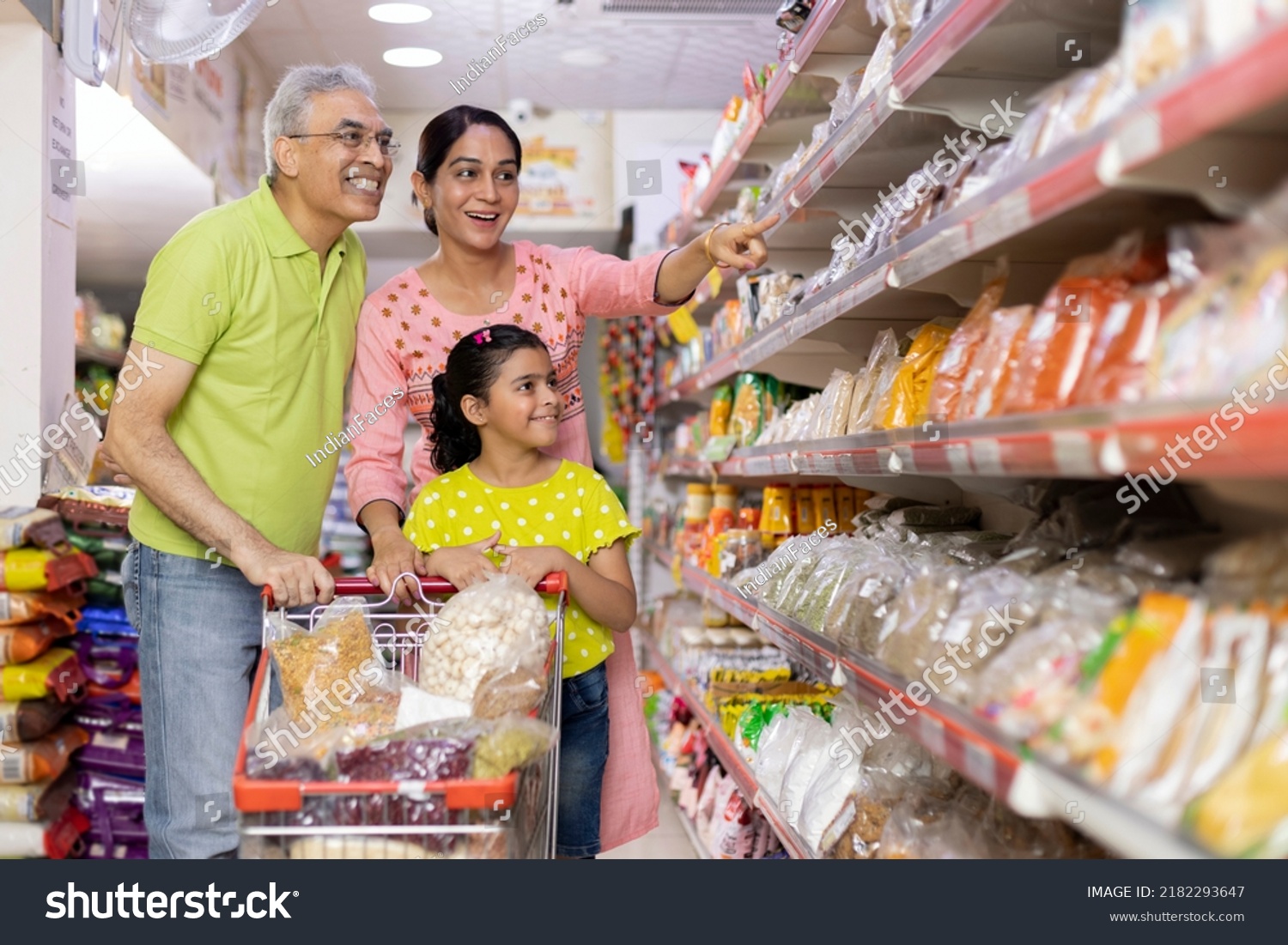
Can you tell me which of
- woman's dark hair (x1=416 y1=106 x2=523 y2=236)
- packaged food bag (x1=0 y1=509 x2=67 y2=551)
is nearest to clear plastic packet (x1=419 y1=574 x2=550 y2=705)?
woman's dark hair (x1=416 y1=106 x2=523 y2=236)

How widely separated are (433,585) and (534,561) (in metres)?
0.19

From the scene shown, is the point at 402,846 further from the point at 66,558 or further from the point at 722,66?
the point at 722,66

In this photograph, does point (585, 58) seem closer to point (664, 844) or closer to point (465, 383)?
point (664, 844)

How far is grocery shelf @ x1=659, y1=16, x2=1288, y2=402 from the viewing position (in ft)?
3.28

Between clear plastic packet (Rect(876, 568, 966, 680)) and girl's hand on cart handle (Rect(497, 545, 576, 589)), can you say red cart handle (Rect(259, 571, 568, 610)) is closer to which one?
girl's hand on cart handle (Rect(497, 545, 576, 589))

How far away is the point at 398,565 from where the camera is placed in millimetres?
2232

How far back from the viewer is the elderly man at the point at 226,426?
225 centimetres

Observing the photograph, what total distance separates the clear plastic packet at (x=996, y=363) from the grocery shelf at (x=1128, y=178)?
115mm

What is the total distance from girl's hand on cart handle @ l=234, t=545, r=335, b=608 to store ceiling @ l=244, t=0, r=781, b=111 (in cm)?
420

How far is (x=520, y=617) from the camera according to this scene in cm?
192

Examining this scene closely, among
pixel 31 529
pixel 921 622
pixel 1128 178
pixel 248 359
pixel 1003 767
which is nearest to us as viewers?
pixel 1128 178

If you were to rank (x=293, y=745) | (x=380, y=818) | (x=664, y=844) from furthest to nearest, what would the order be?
(x=664, y=844) < (x=293, y=745) < (x=380, y=818)

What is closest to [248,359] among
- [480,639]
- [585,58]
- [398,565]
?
[398,565]
